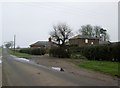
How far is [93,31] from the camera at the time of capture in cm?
11719

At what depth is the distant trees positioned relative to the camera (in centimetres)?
11262

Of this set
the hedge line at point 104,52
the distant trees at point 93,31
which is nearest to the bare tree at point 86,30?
the distant trees at point 93,31

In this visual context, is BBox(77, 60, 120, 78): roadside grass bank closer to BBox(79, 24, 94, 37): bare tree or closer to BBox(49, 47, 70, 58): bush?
BBox(49, 47, 70, 58): bush

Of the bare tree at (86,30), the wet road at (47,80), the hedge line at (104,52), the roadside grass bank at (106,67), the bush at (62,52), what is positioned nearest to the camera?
the wet road at (47,80)

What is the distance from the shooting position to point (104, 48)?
1387 inches

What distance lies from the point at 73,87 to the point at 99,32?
10759cm

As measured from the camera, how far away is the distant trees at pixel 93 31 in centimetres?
11262

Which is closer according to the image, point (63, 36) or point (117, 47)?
point (117, 47)

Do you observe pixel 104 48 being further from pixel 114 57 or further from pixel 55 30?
pixel 55 30

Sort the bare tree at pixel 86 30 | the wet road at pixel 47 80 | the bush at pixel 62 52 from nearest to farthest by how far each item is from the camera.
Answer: the wet road at pixel 47 80
the bush at pixel 62 52
the bare tree at pixel 86 30

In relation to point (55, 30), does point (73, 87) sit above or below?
below

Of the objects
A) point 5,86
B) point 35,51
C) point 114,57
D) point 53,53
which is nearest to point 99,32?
point 35,51

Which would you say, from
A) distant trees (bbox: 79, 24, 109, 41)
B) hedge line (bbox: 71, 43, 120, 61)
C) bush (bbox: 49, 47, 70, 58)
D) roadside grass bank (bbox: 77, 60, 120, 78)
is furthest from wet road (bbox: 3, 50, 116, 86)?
distant trees (bbox: 79, 24, 109, 41)

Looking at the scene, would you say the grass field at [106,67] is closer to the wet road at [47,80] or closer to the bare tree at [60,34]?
the wet road at [47,80]
